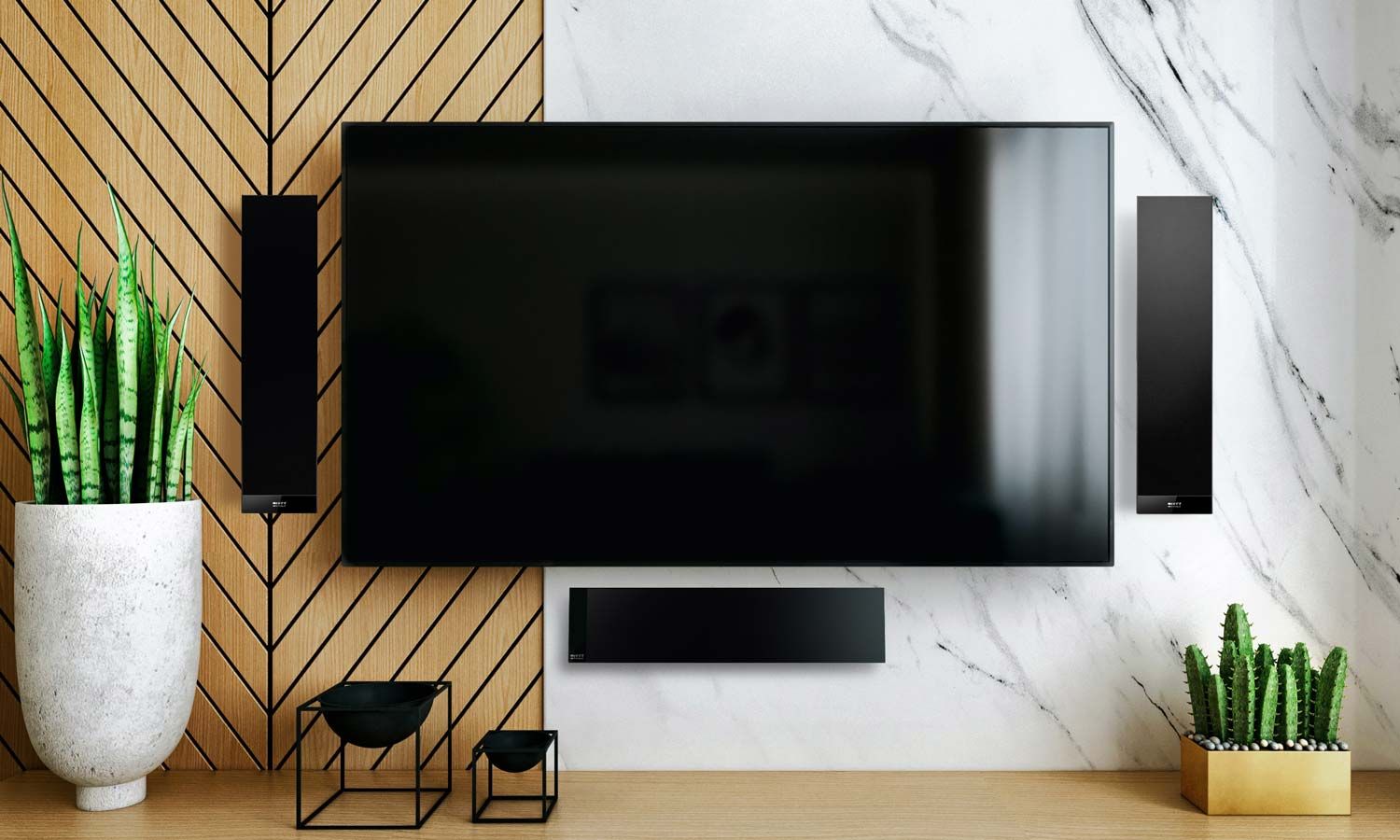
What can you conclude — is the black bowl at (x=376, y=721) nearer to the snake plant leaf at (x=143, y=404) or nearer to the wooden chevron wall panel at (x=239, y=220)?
→ the wooden chevron wall panel at (x=239, y=220)

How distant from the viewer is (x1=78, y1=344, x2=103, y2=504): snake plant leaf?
70.6 inches

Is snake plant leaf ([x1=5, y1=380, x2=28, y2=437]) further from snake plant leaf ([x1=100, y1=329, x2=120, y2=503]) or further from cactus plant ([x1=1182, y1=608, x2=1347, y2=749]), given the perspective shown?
cactus plant ([x1=1182, y1=608, x2=1347, y2=749])

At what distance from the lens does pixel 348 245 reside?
1969 millimetres

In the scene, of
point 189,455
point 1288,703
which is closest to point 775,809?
point 1288,703

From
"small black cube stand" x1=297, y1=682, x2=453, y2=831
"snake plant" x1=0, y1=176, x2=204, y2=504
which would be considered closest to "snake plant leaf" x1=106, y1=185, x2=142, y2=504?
"snake plant" x1=0, y1=176, x2=204, y2=504

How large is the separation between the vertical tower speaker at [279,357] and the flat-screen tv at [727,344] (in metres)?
0.15

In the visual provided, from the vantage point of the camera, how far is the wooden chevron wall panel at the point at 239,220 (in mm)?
2078

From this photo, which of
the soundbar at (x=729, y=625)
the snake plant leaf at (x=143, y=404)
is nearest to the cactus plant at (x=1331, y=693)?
the soundbar at (x=729, y=625)

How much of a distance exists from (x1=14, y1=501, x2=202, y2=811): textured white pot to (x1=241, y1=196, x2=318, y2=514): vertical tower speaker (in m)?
0.27

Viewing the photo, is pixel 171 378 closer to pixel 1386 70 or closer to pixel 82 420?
pixel 82 420

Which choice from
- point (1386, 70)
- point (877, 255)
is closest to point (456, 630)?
point (877, 255)

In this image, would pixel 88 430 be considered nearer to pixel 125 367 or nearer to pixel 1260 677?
pixel 125 367

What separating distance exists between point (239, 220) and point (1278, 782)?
2.39 metres

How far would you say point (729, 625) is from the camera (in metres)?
2.04
